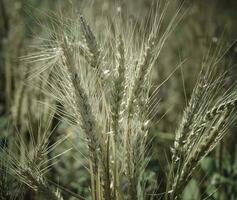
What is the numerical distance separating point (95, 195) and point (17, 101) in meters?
1.01

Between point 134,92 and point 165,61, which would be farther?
point 165,61

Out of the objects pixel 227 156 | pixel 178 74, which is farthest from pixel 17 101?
pixel 178 74

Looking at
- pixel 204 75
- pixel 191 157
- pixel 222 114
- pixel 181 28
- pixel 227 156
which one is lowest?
pixel 227 156

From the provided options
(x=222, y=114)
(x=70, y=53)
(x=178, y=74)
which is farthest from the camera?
(x=178, y=74)

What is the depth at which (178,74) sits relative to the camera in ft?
11.6

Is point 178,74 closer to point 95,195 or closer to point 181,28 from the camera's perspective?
point 181,28

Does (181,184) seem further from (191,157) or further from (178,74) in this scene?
(178,74)

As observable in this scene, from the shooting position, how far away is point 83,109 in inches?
49.1

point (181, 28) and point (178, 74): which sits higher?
point (181, 28)

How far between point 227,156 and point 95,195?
43.0 inches

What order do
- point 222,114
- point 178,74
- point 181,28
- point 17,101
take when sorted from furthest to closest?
point 181,28 < point 178,74 < point 17,101 < point 222,114

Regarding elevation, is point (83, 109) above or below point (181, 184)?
above

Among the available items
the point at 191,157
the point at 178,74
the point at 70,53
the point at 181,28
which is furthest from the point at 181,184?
the point at 181,28

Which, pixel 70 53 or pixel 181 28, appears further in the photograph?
pixel 181 28
